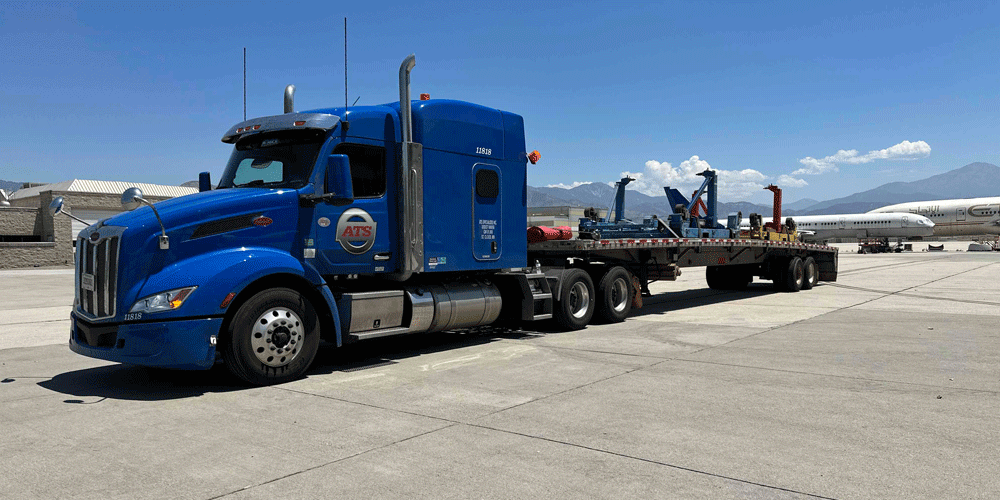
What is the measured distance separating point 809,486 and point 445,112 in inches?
259

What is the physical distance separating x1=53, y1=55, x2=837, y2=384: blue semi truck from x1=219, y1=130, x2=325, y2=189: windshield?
0.02 metres

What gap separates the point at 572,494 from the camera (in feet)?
13.3

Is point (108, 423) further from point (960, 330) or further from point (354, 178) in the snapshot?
point (960, 330)

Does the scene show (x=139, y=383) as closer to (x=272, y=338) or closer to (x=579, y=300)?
(x=272, y=338)

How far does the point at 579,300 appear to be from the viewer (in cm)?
1197

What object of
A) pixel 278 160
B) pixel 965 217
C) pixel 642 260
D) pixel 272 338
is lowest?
pixel 272 338

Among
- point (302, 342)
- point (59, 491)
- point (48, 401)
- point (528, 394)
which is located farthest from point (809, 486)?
point (48, 401)

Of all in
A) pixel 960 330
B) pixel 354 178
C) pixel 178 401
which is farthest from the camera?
pixel 960 330

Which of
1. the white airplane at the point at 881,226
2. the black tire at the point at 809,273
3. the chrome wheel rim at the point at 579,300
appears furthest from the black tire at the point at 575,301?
the white airplane at the point at 881,226

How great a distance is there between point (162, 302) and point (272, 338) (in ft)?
3.62

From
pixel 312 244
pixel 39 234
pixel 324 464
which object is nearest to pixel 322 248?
pixel 312 244

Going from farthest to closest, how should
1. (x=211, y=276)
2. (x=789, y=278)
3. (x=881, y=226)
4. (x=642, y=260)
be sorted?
(x=881, y=226) → (x=789, y=278) → (x=642, y=260) → (x=211, y=276)

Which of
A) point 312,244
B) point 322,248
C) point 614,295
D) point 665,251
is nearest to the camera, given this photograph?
point 312,244

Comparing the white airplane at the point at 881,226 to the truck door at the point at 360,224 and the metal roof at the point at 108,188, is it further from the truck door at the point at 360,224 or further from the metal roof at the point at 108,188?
the truck door at the point at 360,224
